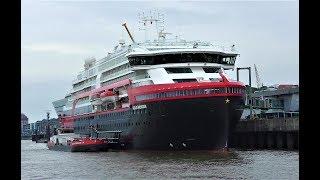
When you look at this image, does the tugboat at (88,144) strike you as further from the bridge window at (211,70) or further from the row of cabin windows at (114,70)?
the bridge window at (211,70)

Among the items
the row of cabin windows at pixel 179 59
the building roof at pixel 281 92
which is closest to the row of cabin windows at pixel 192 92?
the row of cabin windows at pixel 179 59

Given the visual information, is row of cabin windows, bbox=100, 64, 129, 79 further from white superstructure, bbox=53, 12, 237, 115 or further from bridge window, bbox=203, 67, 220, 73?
bridge window, bbox=203, 67, 220, 73

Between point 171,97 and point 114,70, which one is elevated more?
point 114,70

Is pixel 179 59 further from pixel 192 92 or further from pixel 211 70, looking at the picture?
pixel 192 92

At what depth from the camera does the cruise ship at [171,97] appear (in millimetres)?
45188

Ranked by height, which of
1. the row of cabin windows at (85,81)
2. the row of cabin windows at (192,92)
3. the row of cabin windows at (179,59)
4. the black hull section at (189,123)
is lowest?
the black hull section at (189,123)

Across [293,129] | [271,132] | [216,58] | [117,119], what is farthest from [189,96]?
[271,132]

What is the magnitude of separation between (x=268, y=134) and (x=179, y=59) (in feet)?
67.8

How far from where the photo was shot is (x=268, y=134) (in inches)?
2554

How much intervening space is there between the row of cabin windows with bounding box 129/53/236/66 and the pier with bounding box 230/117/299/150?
8.94 m

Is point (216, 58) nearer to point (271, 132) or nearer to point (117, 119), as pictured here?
point (117, 119)

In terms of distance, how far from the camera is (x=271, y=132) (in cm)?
6391

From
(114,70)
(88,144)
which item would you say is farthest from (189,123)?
(114,70)
